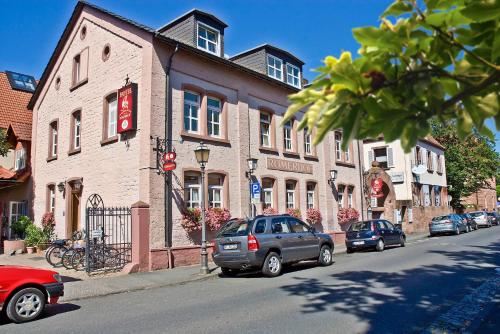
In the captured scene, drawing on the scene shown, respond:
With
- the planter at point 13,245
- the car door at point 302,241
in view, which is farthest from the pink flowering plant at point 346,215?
the planter at point 13,245

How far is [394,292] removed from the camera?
8.82m

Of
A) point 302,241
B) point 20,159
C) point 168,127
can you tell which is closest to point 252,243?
point 302,241

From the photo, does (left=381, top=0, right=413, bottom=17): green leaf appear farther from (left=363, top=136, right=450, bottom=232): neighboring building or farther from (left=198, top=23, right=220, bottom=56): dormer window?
(left=363, top=136, right=450, bottom=232): neighboring building

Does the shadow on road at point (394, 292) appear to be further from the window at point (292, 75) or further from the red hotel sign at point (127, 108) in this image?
the window at point (292, 75)

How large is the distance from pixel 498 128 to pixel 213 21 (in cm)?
1741

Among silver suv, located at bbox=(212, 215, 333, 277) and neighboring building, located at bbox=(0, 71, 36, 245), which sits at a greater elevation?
neighboring building, located at bbox=(0, 71, 36, 245)

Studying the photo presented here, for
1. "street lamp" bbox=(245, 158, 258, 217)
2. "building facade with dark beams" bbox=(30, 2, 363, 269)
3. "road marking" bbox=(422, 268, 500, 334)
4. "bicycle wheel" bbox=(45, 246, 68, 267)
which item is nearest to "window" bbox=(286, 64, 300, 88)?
"building facade with dark beams" bbox=(30, 2, 363, 269)

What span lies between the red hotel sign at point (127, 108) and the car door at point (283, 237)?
605 centimetres

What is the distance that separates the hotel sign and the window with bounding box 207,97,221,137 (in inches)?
125

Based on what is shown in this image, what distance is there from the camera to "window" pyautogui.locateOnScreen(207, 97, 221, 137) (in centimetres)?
1700

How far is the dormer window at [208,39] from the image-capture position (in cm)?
1766

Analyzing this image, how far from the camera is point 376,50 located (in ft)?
5.72

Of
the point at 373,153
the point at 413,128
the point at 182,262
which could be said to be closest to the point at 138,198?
the point at 182,262

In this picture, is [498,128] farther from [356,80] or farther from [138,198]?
[138,198]
